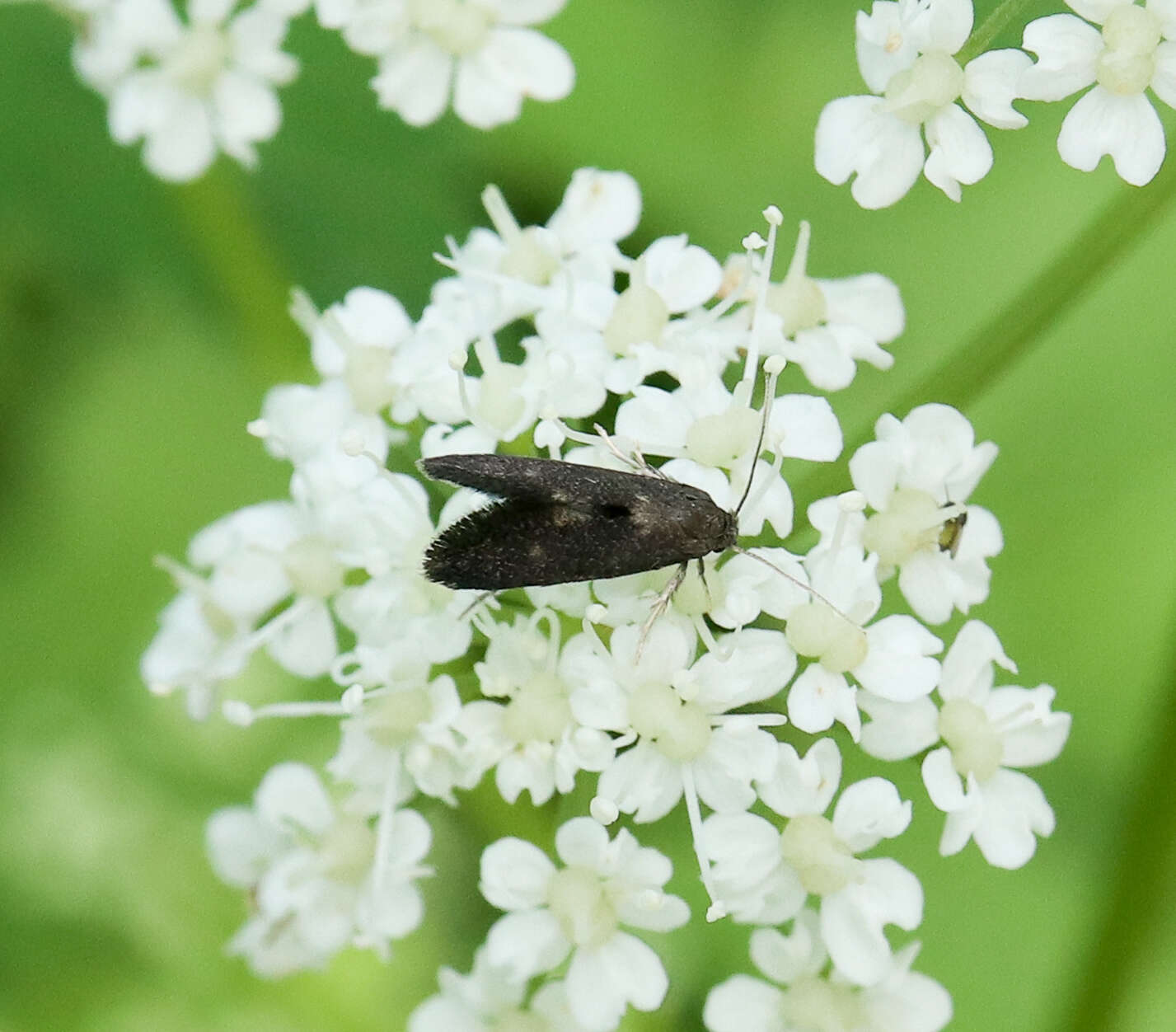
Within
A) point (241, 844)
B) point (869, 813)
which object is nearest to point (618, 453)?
point (869, 813)

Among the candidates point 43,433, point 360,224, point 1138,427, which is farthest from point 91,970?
point 1138,427

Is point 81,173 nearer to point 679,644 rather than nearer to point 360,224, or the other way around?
point 360,224

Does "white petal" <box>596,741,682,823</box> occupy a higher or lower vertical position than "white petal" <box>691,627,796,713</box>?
lower

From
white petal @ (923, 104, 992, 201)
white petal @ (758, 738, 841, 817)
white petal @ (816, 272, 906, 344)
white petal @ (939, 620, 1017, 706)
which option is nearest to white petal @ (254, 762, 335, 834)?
white petal @ (758, 738, 841, 817)

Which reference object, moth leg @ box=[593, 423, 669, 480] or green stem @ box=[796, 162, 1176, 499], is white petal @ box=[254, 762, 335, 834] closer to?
moth leg @ box=[593, 423, 669, 480]

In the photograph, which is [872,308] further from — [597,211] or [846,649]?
[846,649]

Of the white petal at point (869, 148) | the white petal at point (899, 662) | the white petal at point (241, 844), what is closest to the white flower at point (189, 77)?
the white petal at point (869, 148)

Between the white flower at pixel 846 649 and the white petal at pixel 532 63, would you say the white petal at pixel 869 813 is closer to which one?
the white flower at pixel 846 649
